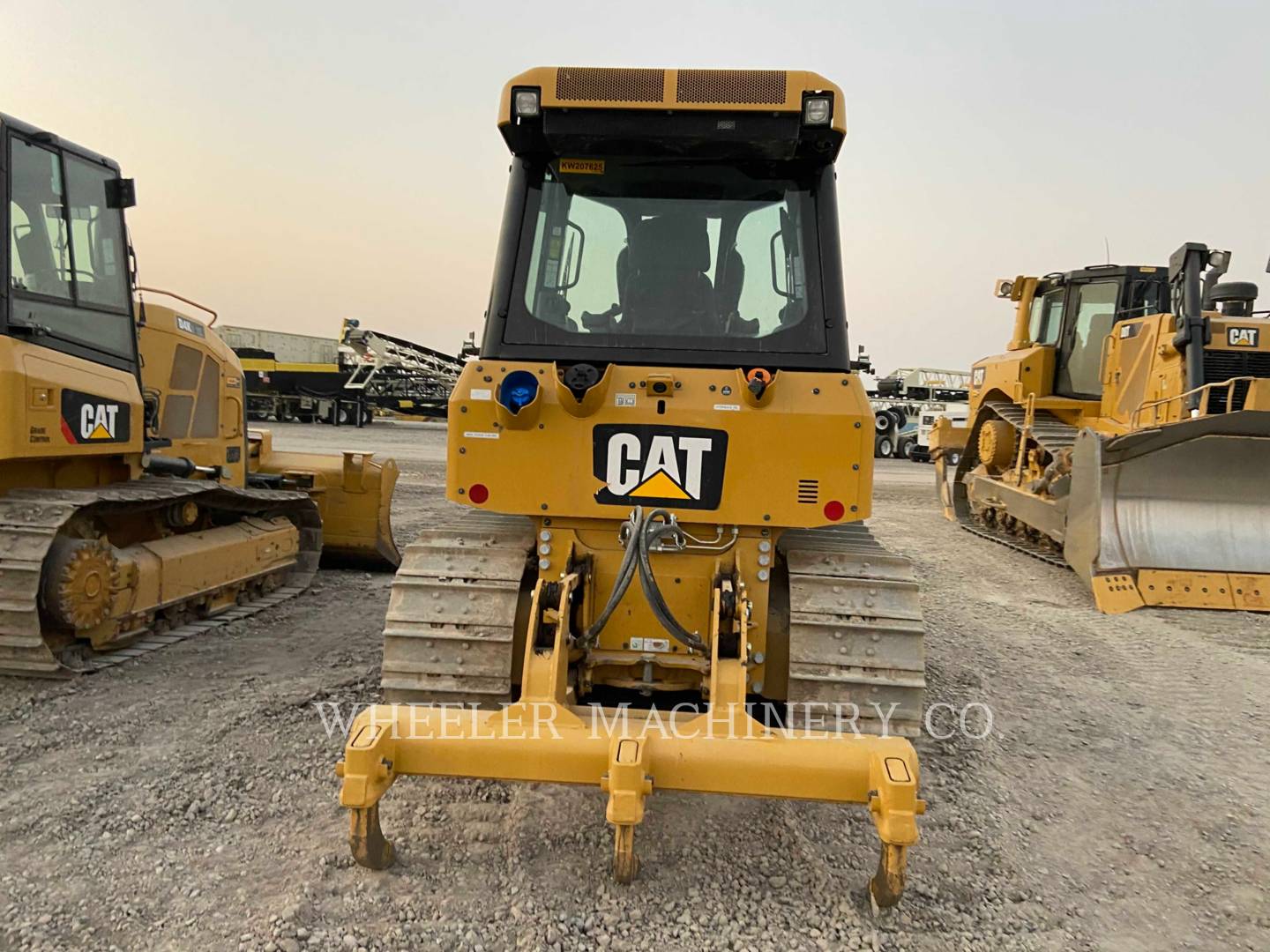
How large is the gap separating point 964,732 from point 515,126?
3.53 meters

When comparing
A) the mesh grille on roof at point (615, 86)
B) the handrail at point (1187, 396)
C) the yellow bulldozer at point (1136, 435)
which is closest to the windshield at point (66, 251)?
the mesh grille on roof at point (615, 86)

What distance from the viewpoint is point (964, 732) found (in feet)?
13.9

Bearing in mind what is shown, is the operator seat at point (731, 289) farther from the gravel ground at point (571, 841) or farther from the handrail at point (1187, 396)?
the handrail at point (1187, 396)

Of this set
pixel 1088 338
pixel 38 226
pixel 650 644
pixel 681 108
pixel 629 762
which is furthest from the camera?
pixel 1088 338

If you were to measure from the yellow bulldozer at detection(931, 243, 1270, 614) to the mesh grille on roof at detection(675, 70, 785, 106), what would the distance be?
5.47 m

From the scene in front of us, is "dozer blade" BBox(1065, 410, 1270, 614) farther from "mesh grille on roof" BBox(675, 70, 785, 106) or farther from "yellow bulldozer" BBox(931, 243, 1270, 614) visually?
"mesh grille on roof" BBox(675, 70, 785, 106)

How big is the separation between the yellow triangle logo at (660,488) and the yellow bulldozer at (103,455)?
126 inches

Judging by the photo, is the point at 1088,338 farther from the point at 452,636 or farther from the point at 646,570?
the point at 452,636

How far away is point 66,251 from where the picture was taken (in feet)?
16.2

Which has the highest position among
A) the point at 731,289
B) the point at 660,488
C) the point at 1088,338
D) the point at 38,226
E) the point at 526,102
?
the point at 526,102

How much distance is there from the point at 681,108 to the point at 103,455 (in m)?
4.23

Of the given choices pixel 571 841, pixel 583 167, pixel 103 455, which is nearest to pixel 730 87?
pixel 583 167

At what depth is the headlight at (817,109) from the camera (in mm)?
3174

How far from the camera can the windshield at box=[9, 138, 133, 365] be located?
15.0ft
